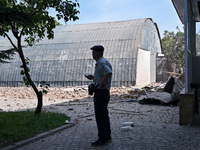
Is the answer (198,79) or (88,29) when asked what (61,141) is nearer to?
(198,79)

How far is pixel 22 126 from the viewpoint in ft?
23.5

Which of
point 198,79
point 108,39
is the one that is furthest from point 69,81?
point 198,79

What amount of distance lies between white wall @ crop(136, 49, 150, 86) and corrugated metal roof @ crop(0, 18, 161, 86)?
59 cm

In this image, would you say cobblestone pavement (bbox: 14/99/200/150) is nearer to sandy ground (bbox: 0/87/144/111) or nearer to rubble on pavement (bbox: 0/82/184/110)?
rubble on pavement (bbox: 0/82/184/110)

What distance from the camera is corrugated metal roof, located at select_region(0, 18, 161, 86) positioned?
863 inches

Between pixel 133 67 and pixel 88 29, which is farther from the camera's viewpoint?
pixel 88 29

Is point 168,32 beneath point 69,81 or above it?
above

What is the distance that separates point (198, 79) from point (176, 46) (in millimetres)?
24090

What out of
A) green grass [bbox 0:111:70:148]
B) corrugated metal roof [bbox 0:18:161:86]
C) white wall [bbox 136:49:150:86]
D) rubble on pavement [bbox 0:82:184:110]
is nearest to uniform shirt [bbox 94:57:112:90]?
green grass [bbox 0:111:70:148]

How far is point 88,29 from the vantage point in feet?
88.9

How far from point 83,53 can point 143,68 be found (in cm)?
568

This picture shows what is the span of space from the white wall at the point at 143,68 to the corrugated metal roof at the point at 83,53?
594mm

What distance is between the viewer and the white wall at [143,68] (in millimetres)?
21812

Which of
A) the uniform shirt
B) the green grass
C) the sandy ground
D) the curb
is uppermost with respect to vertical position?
the uniform shirt
